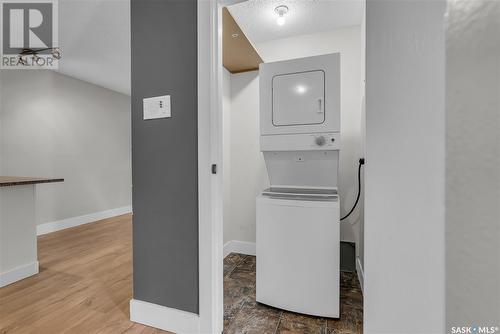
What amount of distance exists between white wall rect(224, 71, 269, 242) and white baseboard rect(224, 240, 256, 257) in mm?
44

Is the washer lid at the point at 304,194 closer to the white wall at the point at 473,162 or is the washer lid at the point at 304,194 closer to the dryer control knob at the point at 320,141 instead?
the dryer control knob at the point at 320,141

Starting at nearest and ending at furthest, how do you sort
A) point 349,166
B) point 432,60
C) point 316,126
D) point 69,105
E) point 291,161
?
1. point 432,60
2. point 316,126
3. point 291,161
4. point 349,166
5. point 69,105

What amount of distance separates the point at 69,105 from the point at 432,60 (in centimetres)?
490

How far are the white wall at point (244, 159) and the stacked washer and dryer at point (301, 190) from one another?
0.77 m

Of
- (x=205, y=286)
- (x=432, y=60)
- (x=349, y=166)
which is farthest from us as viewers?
(x=349, y=166)

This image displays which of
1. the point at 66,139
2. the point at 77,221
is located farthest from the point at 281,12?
the point at 77,221

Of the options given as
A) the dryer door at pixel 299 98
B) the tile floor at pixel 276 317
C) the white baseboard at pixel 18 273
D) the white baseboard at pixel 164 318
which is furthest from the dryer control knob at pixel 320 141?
the white baseboard at pixel 18 273

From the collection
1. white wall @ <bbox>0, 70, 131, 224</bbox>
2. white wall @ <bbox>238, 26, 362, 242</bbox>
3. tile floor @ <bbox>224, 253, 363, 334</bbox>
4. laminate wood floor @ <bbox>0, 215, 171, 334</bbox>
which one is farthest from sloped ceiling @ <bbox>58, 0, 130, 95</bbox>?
tile floor @ <bbox>224, 253, 363, 334</bbox>

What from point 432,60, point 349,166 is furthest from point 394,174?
point 349,166

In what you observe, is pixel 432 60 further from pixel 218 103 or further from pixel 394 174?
pixel 218 103

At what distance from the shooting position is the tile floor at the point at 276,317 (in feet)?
4.76

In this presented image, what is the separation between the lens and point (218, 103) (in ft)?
4.39

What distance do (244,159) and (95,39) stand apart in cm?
219

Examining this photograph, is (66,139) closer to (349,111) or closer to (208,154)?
(208,154)
